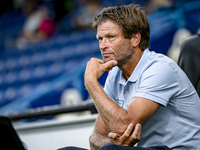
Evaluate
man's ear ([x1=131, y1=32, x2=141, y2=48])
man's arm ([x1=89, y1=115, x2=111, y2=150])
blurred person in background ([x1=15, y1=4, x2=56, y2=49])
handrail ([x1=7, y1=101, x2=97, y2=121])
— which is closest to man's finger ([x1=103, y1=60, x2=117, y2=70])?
man's ear ([x1=131, y1=32, x2=141, y2=48])

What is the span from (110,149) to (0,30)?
2217mm

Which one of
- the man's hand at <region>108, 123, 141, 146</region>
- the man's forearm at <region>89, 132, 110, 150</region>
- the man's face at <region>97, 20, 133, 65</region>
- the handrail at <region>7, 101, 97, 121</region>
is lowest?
the handrail at <region>7, 101, 97, 121</region>

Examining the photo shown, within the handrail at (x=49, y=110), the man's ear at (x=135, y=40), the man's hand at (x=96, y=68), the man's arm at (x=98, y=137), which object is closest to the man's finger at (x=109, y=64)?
the man's hand at (x=96, y=68)

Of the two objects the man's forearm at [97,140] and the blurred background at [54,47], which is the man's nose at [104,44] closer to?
the man's forearm at [97,140]

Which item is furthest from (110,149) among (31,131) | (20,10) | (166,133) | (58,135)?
(20,10)

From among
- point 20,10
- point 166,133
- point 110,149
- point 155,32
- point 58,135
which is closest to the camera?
point 110,149

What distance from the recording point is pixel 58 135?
1748 millimetres

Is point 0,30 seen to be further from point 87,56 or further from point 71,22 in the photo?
point 87,56

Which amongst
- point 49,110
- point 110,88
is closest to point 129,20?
point 110,88

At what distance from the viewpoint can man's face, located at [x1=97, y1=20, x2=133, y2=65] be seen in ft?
3.70

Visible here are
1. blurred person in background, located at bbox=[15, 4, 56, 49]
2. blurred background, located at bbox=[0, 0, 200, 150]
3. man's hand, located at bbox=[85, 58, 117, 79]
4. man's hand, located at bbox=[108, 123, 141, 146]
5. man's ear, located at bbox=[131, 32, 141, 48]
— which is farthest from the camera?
blurred person in background, located at bbox=[15, 4, 56, 49]

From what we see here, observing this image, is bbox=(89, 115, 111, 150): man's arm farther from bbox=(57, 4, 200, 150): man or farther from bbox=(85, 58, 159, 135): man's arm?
bbox=(85, 58, 159, 135): man's arm

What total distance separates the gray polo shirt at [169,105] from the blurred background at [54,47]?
84 cm

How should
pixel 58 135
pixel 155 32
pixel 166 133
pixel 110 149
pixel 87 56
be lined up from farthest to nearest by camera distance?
pixel 87 56, pixel 155 32, pixel 58 135, pixel 166 133, pixel 110 149
